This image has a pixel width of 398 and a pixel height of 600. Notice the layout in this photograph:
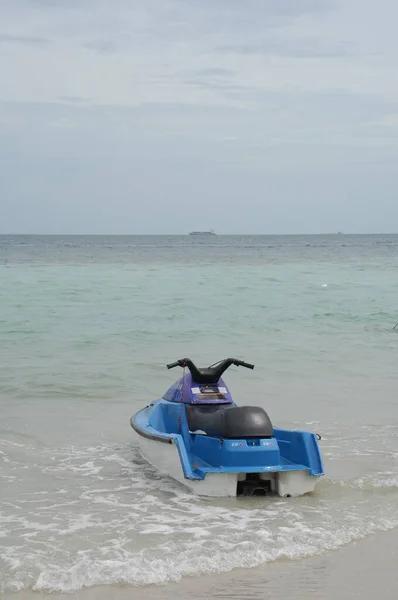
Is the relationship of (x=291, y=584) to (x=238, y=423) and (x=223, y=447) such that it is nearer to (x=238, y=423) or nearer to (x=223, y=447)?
(x=223, y=447)

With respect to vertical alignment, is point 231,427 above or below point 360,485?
above

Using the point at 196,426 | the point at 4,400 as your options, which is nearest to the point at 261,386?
the point at 4,400

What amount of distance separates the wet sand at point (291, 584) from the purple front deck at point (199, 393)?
255 cm

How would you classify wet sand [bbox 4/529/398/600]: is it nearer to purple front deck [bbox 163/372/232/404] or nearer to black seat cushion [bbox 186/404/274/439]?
black seat cushion [bbox 186/404/274/439]

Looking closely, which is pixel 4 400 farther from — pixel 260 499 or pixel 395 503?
pixel 395 503

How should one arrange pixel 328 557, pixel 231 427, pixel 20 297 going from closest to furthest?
pixel 328 557, pixel 231 427, pixel 20 297

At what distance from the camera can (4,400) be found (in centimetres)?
1194

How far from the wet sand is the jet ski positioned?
1322mm

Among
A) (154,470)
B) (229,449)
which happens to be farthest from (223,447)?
(154,470)

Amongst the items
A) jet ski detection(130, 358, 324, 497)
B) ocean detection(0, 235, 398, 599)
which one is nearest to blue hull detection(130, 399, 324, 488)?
jet ski detection(130, 358, 324, 497)

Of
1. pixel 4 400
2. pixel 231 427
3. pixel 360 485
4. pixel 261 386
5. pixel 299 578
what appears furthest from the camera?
pixel 261 386

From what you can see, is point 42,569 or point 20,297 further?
point 20,297

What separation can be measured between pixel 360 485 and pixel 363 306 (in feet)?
61.3

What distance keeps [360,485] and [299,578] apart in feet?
8.11
